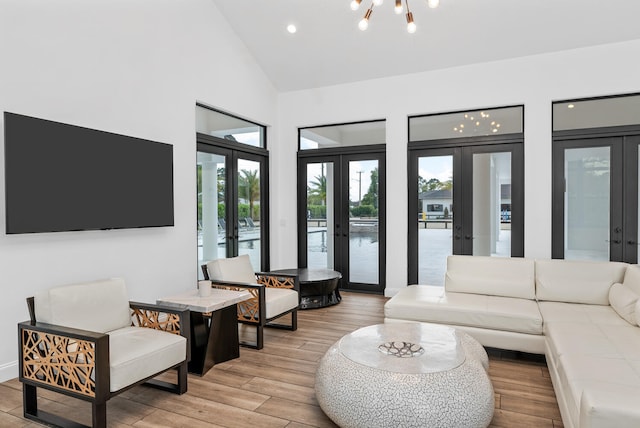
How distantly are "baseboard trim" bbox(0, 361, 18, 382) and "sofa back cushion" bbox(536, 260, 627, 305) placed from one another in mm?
4630

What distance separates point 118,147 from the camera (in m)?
3.91

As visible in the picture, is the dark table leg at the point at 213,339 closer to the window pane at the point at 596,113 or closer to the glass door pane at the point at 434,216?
the glass door pane at the point at 434,216

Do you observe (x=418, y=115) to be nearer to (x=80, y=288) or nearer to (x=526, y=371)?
(x=526, y=371)

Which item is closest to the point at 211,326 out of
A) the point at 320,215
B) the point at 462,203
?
the point at 320,215

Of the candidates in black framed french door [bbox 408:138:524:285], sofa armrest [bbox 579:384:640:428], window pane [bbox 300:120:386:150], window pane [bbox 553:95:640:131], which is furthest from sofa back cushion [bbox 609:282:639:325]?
window pane [bbox 300:120:386:150]

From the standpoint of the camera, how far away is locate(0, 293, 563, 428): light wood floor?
2582mm

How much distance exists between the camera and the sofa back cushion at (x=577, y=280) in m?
3.82

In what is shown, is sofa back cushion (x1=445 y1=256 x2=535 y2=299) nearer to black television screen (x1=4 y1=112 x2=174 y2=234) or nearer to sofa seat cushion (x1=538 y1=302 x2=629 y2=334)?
sofa seat cushion (x1=538 y1=302 x2=629 y2=334)

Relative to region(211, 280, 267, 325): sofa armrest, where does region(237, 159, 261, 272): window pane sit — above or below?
above

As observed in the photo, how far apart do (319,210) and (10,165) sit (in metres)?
4.32

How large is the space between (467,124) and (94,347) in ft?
17.0

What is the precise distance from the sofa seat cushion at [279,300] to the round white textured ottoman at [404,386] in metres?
1.43

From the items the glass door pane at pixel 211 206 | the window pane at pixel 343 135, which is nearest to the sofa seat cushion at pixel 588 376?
the glass door pane at pixel 211 206

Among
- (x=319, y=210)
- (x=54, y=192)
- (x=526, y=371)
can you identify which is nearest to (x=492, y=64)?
(x=319, y=210)
